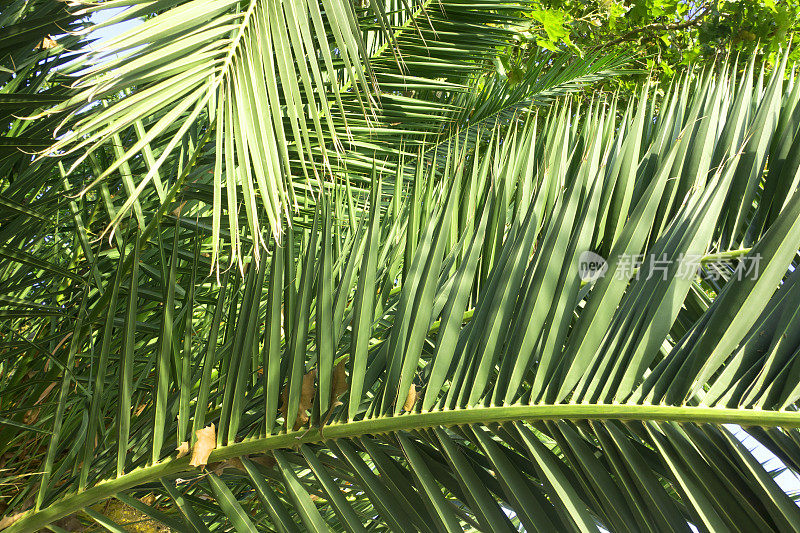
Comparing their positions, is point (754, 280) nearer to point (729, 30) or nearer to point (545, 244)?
point (545, 244)

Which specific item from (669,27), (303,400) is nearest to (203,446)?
(303,400)

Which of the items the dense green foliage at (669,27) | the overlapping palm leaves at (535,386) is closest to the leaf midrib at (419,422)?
the overlapping palm leaves at (535,386)

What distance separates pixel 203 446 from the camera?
0.82 m

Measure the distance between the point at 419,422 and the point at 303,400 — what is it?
0.53 feet

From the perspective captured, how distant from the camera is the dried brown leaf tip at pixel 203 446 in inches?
31.6

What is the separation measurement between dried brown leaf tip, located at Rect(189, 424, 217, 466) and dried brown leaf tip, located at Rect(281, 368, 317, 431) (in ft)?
0.31

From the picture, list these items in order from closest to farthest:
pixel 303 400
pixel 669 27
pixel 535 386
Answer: pixel 535 386, pixel 303 400, pixel 669 27

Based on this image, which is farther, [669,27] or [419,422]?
[669,27]

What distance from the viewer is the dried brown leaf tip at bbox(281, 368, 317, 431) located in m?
0.83

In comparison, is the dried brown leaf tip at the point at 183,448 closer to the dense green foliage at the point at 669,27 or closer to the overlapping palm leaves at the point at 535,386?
the overlapping palm leaves at the point at 535,386

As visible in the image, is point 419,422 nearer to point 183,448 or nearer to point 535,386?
point 535,386

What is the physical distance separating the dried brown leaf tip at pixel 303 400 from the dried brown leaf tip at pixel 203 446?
9 centimetres

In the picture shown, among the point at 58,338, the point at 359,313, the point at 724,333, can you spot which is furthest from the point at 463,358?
the point at 58,338

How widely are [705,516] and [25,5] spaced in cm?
131
